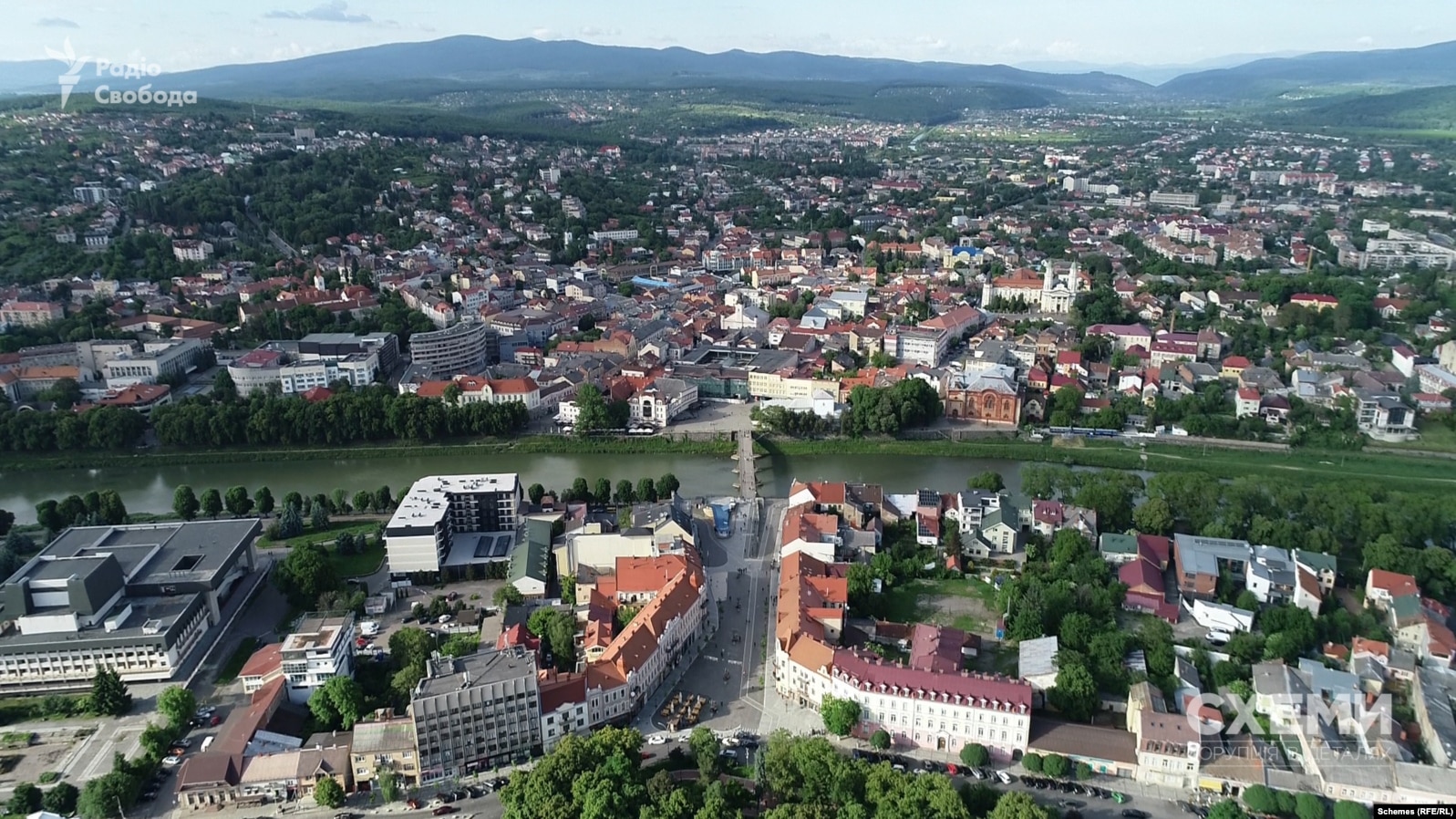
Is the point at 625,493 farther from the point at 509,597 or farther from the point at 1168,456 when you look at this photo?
the point at 1168,456

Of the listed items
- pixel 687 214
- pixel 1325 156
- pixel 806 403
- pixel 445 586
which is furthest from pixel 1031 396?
pixel 1325 156

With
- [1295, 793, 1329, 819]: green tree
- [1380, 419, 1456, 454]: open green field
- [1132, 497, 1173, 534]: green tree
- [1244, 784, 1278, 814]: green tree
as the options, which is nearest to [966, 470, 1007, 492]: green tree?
[1132, 497, 1173, 534]: green tree

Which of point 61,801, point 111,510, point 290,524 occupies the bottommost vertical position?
point 61,801

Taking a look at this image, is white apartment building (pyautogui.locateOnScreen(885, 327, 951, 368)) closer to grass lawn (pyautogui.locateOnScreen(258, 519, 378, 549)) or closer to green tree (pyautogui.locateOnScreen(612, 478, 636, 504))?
green tree (pyautogui.locateOnScreen(612, 478, 636, 504))

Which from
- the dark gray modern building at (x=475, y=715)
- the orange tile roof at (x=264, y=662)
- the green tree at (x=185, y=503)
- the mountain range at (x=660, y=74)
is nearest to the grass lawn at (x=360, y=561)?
the orange tile roof at (x=264, y=662)

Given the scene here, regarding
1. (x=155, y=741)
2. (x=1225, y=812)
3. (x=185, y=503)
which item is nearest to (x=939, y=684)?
(x=1225, y=812)

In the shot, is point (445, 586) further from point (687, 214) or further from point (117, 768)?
point (687, 214)
